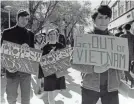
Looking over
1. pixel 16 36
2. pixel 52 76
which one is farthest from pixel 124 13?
pixel 16 36

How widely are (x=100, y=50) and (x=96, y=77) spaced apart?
27 centimetres

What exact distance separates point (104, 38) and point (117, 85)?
456 mm

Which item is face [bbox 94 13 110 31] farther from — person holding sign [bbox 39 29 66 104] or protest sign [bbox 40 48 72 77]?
person holding sign [bbox 39 29 66 104]

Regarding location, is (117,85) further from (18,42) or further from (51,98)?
(51,98)

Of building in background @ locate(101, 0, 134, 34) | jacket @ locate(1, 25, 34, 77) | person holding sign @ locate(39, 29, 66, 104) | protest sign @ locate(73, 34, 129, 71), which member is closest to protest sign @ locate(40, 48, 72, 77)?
person holding sign @ locate(39, 29, 66, 104)

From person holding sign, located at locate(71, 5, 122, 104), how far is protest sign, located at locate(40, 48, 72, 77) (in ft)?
3.84

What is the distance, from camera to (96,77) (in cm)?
245

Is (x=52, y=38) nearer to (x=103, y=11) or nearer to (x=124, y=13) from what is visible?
(x=103, y=11)

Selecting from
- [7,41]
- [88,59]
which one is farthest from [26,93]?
[88,59]

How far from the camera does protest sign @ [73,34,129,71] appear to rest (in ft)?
8.26

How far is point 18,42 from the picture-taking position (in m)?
3.40

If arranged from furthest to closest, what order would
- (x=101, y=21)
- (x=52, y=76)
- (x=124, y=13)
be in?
(x=124, y=13)
(x=52, y=76)
(x=101, y=21)

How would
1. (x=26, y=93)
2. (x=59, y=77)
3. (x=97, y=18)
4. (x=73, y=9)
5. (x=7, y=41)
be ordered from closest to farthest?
(x=97, y=18) < (x=7, y=41) < (x=26, y=93) < (x=59, y=77) < (x=73, y=9)

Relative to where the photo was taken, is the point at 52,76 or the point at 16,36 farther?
the point at 52,76
